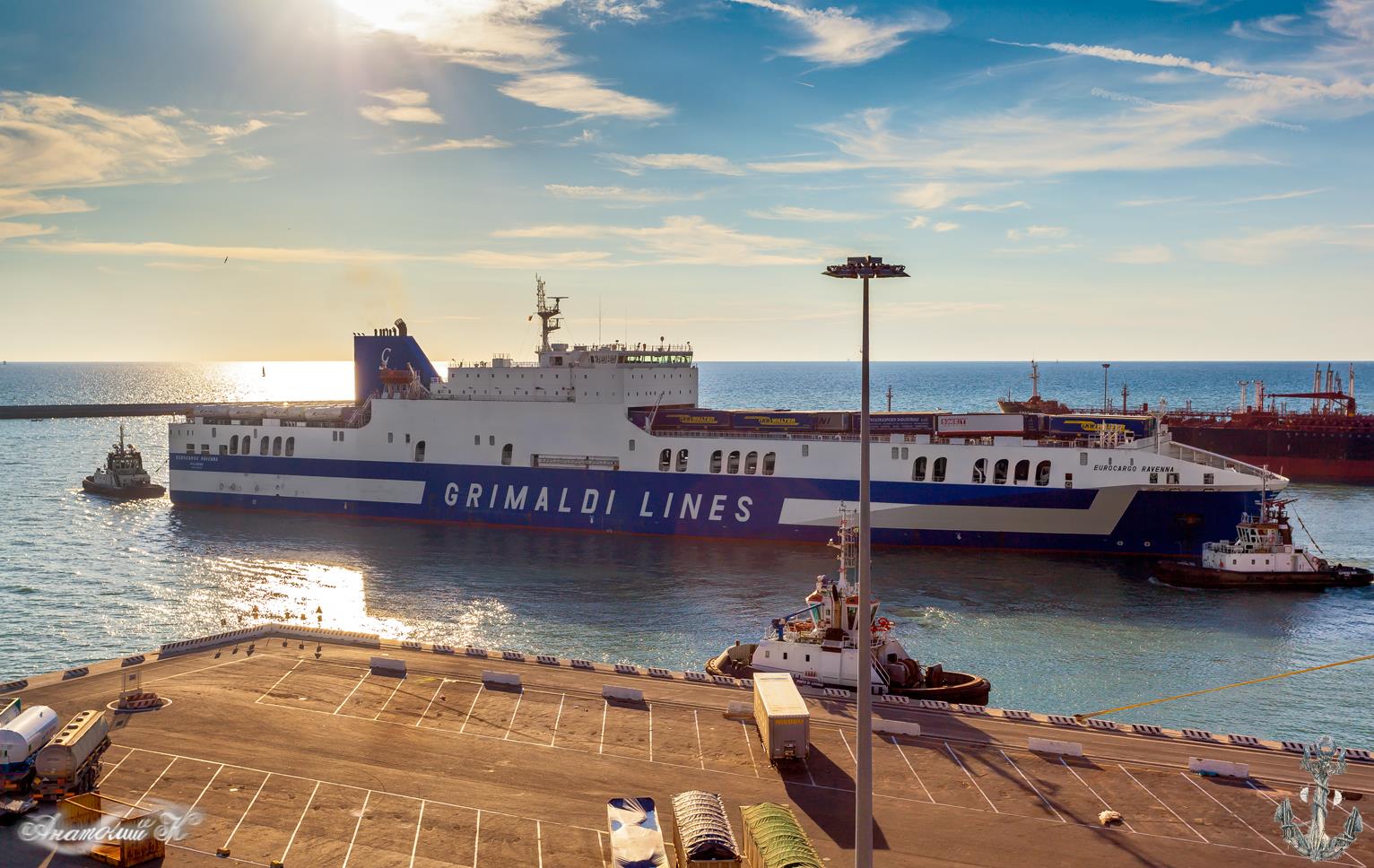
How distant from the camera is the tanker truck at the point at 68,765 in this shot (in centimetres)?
1912

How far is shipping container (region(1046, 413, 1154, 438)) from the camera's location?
158ft

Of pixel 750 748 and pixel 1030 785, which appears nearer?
pixel 1030 785

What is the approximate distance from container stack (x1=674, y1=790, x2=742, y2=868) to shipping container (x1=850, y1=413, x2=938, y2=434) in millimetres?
34560

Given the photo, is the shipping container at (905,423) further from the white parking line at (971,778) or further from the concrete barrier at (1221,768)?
the concrete barrier at (1221,768)

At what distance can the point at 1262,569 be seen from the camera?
43.1m

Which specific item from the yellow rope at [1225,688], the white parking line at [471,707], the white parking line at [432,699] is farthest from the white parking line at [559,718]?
the yellow rope at [1225,688]

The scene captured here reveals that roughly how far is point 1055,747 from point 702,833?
10099 mm

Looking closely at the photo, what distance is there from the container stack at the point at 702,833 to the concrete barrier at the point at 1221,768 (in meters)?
11.1

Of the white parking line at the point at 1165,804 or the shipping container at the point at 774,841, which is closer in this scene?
the shipping container at the point at 774,841

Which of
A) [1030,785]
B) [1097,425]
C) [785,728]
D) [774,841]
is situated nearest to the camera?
[774,841]

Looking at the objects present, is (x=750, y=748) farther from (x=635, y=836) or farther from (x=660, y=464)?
(x=660, y=464)

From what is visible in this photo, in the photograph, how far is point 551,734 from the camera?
76.4 feet

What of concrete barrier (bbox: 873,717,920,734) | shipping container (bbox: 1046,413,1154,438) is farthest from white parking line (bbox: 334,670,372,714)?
shipping container (bbox: 1046,413,1154,438)

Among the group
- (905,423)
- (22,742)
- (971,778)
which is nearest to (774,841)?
(971,778)
